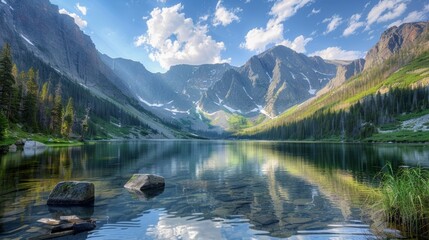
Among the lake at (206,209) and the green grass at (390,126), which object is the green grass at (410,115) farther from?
A: the lake at (206,209)

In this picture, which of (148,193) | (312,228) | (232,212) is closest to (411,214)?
(312,228)

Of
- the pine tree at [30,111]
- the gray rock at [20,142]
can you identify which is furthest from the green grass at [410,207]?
the pine tree at [30,111]

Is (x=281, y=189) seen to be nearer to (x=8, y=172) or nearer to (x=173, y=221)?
(x=173, y=221)

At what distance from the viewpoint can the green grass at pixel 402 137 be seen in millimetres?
131525

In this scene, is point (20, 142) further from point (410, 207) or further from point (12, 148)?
point (410, 207)

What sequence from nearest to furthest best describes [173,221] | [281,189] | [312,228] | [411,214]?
[411,214], [312,228], [173,221], [281,189]

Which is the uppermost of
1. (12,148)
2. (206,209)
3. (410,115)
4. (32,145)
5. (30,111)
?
(410,115)

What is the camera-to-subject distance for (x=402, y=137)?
477 ft

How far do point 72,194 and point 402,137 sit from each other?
15949cm

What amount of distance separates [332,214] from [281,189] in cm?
1121

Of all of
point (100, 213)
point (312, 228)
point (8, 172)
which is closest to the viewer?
point (312, 228)

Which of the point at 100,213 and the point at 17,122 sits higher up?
the point at 17,122

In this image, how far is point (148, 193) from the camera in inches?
1204

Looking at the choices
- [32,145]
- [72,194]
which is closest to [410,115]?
[32,145]
